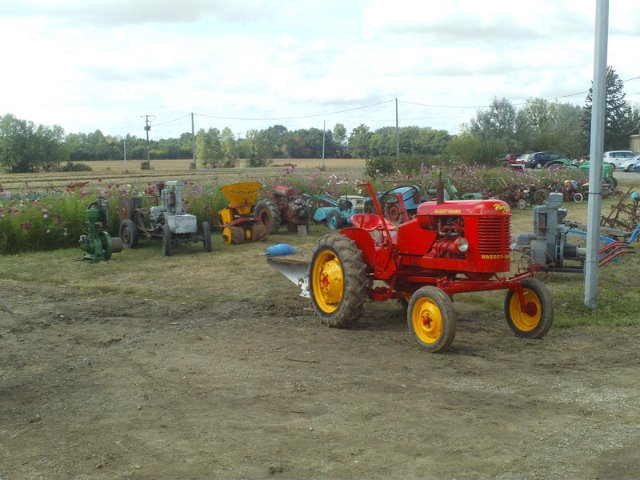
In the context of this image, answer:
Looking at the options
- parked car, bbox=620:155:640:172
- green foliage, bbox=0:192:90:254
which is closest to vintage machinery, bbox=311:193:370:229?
green foliage, bbox=0:192:90:254

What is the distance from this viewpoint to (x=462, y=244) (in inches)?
277

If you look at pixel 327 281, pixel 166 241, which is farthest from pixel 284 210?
pixel 327 281

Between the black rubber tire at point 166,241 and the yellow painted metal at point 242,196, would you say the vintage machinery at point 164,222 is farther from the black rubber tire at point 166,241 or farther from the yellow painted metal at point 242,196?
the yellow painted metal at point 242,196

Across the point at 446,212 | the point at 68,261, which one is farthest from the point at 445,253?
the point at 68,261

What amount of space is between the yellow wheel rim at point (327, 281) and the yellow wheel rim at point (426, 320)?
1.09 m

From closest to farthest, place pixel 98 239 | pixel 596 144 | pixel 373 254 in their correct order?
pixel 373 254, pixel 596 144, pixel 98 239

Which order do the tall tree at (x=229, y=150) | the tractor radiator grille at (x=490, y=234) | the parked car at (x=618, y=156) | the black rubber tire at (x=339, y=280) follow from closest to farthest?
the tractor radiator grille at (x=490, y=234) < the black rubber tire at (x=339, y=280) < the parked car at (x=618, y=156) < the tall tree at (x=229, y=150)

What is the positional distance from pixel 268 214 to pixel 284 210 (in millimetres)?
1081

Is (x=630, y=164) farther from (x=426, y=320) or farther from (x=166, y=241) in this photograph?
(x=426, y=320)

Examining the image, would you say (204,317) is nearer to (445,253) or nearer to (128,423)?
(445,253)

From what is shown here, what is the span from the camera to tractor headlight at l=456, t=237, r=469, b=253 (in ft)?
23.0

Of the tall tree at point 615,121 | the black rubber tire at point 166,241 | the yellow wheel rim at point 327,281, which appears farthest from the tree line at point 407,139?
the yellow wheel rim at point 327,281

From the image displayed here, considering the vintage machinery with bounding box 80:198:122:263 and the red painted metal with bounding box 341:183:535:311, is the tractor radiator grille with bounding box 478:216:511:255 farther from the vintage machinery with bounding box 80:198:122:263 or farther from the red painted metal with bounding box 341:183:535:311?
the vintage machinery with bounding box 80:198:122:263

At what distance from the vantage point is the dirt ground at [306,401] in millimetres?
4328
